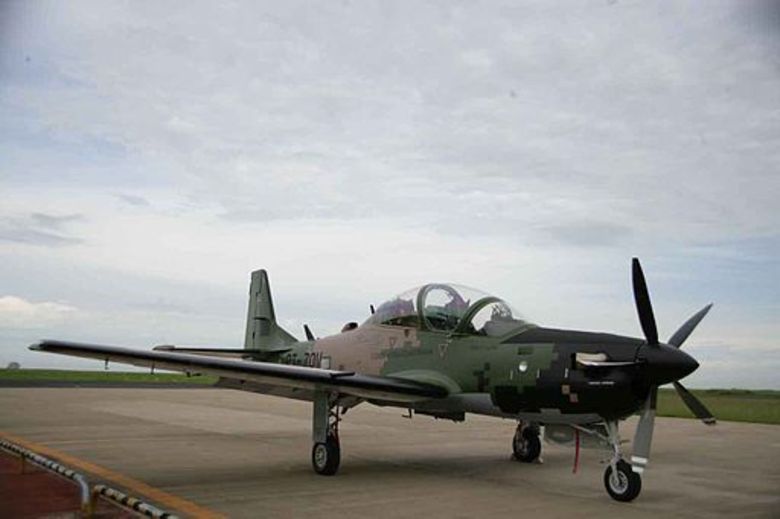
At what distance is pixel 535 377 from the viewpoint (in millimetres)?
8992

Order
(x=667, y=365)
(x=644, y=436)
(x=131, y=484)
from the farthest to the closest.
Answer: (x=131, y=484) → (x=644, y=436) → (x=667, y=365)

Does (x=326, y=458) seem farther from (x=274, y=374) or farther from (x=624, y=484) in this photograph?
(x=624, y=484)

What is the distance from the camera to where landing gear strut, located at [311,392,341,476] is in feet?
32.7

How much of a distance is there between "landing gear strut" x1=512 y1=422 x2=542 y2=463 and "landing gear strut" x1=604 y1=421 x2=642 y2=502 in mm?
3332

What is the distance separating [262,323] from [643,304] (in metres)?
9.77

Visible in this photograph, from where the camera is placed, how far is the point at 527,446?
11.8 metres

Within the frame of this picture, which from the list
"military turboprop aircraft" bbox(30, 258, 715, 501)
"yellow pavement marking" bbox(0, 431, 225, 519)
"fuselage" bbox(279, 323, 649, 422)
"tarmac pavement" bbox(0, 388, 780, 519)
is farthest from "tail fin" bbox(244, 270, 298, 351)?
"yellow pavement marking" bbox(0, 431, 225, 519)

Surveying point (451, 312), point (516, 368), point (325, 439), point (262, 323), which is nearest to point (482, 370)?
point (516, 368)

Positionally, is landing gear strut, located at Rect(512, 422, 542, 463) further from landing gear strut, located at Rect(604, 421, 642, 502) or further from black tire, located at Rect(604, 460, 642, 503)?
black tire, located at Rect(604, 460, 642, 503)

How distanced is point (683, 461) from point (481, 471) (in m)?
3.87

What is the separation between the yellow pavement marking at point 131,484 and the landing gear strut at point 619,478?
13.9 feet

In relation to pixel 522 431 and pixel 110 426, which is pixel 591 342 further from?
pixel 110 426

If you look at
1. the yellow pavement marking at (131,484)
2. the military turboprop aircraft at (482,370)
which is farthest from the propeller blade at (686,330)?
the yellow pavement marking at (131,484)

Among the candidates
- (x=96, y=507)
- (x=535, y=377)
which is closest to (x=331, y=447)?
(x=535, y=377)
